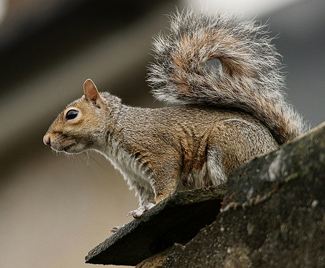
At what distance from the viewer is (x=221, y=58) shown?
6.29 feet

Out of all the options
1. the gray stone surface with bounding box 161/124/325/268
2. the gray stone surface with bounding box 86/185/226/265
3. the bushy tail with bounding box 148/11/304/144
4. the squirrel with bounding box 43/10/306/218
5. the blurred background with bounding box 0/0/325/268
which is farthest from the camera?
the blurred background with bounding box 0/0/325/268

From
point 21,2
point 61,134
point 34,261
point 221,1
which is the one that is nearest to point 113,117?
point 61,134

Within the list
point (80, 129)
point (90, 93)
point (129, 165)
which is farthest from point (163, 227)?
point (90, 93)

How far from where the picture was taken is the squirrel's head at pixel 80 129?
6.33 ft

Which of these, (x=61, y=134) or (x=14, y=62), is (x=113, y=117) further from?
(x=14, y=62)

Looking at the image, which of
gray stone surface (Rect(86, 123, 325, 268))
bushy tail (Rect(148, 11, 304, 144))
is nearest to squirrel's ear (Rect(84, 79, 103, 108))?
bushy tail (Rect(148, 11, 304, 144))

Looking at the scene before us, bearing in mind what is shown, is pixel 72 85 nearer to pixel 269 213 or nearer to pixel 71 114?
pixel 71 114

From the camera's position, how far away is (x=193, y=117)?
1836mm

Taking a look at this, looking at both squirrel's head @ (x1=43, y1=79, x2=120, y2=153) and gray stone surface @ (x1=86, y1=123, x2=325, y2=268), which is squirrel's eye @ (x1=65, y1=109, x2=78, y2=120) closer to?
squirrel's head @ (x1=43, y1=79, x2=120, y2=153)

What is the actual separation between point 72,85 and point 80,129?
Answer: 105 cm

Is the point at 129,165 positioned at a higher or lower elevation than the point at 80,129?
lower

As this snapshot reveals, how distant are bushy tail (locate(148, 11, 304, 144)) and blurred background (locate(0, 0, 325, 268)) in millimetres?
140

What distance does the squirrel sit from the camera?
168 centimetres

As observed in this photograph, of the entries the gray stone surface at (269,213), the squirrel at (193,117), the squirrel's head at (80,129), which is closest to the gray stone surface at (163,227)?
the gray stone surface at (269,213)
